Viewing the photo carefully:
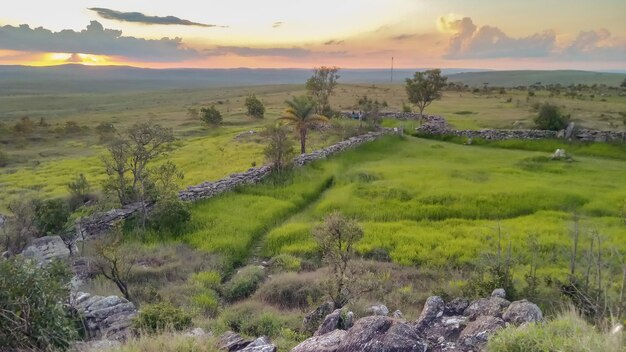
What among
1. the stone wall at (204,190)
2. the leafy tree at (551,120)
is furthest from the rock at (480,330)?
the leafy tree at (551,120)

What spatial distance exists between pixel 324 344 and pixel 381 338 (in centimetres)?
87

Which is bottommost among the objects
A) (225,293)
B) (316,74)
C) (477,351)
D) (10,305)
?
(225,293)

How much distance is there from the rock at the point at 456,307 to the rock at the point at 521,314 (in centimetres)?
116

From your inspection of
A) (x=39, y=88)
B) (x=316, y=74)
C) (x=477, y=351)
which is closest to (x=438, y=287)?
(x=477, y=351)

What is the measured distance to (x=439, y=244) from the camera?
14977 mm

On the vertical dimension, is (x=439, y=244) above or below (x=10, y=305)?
below

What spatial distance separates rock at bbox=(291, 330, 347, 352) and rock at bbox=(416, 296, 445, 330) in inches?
75.5

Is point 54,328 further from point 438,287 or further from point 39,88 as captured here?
point 39,88

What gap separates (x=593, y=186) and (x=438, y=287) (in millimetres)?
14460

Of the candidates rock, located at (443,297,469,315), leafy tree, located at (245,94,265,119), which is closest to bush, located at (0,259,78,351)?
rock, located at (443,297,469,315)

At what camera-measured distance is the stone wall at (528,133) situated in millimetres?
31141

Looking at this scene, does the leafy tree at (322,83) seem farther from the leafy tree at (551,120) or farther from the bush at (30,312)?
the bush at (30,312)

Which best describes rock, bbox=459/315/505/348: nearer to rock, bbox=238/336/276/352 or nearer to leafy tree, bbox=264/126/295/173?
rock, bbox=238/336/276/352

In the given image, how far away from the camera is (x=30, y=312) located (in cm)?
697
